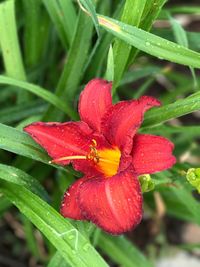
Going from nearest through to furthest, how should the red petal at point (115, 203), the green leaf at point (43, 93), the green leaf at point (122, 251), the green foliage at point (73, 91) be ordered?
the red petal at point (115, 203), the green foliage at point (73, 91), the green leaf at point (43, 93), the green leaf at point (122, 251)

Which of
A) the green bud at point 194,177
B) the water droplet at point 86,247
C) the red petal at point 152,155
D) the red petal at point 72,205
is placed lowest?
the green bud at point 194,177

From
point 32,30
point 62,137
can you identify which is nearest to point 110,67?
point 62,137

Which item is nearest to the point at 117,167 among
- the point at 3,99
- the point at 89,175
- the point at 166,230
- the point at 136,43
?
the point at 89,175

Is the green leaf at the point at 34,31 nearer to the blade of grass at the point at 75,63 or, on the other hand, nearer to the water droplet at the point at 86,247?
the blade of grass at the point at 75,63

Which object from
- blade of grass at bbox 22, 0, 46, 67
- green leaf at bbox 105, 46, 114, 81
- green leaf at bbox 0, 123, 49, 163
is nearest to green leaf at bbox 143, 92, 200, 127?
green leaf at bbox 105, 46, 114, 81

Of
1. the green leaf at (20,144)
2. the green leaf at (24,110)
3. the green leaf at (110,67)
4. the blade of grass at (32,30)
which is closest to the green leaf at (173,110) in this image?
the green leaf at (110,67)

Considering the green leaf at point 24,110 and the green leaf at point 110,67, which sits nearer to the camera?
the green leaf at point 110,67

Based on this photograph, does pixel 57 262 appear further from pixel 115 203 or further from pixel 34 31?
pixel 34 31
